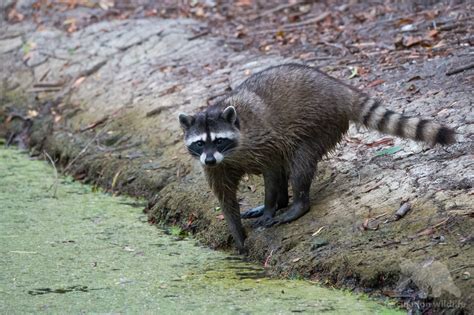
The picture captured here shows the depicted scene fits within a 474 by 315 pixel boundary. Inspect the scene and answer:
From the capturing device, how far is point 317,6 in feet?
39.8

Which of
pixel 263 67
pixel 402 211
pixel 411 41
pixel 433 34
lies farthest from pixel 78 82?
pixel 402 211

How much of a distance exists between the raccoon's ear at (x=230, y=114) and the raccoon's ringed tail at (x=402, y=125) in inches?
37.6

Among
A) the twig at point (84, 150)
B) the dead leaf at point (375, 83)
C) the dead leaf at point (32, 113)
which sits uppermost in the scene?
the dead leaf at point (375, 83)

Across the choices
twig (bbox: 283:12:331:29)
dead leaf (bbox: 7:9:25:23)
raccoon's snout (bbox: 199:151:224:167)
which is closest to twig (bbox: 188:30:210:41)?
twig (bbox: 283:12:331:29)

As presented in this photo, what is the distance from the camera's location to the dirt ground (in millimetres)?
5988

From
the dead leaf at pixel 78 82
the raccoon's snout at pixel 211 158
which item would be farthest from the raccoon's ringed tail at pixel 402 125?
the dead leaf at pixel 78 82

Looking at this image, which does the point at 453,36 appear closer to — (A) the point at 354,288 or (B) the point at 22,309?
(A) the point at 354,288

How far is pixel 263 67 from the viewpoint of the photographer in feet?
32.1

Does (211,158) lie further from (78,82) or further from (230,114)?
(78,82)

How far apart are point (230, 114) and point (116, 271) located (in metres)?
1.38

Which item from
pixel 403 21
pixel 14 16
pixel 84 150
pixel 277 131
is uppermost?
pixel 403 21

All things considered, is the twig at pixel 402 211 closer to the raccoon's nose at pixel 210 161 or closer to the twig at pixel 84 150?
the raccoon's nose at pixel 210 161

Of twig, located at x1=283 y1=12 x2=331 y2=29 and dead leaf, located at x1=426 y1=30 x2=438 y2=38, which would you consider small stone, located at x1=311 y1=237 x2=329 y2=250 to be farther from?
twig, located at x1=283 y1=12 x2=331 y2=29

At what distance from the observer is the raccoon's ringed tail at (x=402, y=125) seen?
6.46 metres
